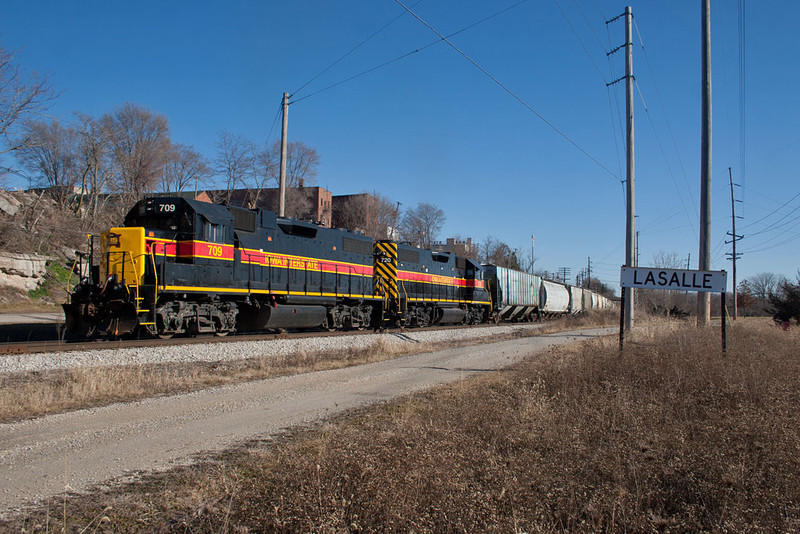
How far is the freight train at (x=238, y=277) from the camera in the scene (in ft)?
42.0

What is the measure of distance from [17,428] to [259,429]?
9.63ft

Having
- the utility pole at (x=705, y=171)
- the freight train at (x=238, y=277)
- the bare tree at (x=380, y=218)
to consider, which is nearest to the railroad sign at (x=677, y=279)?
the utility pole at (x=705, y=171)

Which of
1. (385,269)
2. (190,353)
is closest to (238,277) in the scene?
(190,353)

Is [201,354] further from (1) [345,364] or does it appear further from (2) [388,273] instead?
(2) [388,273]

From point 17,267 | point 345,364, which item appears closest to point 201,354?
point 345,364

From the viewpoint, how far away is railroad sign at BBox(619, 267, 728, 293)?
10172mm

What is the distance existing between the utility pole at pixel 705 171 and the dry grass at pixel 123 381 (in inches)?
364

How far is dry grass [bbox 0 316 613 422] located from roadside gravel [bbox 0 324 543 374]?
565 millimetres

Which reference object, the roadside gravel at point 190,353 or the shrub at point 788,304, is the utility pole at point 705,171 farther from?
the shrub at point 788,304

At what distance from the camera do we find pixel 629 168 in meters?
18.8

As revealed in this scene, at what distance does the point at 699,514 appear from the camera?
12.4ft

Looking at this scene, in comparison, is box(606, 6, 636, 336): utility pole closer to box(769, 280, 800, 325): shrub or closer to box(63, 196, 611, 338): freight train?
box(63, 196, 611, 338): freight train

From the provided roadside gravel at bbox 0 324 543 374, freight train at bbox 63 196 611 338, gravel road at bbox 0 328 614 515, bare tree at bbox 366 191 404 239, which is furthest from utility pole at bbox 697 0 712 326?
bare tree at bbox 366 191 404 239

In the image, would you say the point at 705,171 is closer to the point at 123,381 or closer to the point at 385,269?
the point at 385,269
